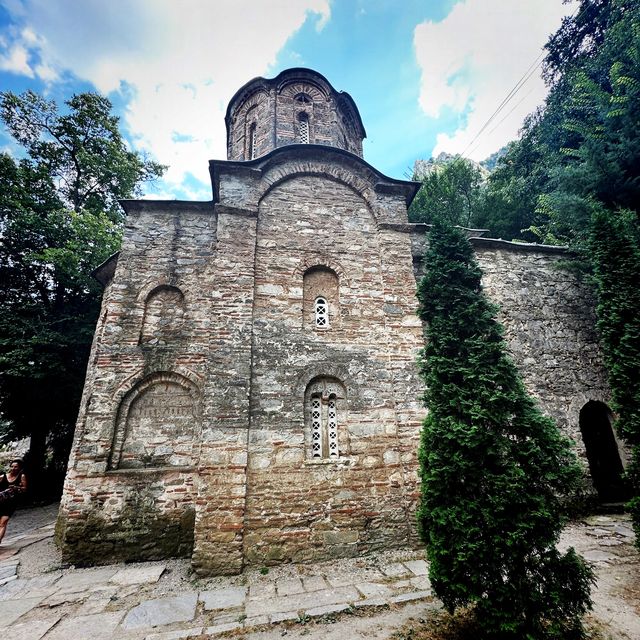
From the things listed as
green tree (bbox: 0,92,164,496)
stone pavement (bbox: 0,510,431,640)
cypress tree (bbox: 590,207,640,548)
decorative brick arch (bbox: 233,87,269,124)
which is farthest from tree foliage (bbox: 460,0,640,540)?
green tree (bbox: 0,92,164,496)

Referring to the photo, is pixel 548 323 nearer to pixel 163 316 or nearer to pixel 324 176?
pixel 324 176

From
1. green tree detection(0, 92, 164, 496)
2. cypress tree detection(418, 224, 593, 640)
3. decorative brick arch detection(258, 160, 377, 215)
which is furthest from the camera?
green tree detection(0, 92, 164, 496)

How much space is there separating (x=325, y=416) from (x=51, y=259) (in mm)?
10097

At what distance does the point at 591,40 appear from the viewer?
40.4ft

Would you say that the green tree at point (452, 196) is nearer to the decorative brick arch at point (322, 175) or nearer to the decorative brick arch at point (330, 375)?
the decorative brick arch at point (322, 175)

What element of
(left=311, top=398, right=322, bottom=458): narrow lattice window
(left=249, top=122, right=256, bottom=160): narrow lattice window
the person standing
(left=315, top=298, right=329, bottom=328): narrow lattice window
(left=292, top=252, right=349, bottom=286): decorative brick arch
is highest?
(left=249, top=122, right=256, bottom=160): narrow lattice window

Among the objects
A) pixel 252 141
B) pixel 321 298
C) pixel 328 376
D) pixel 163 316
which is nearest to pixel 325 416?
pixel 328 376

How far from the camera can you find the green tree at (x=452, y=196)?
1517 cm

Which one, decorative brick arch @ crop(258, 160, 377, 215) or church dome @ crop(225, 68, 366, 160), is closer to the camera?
decorative brick arch @ crop(258, 160, 377, 215)

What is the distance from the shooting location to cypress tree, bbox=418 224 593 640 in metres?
2.99

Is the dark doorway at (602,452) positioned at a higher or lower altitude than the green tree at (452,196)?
lower

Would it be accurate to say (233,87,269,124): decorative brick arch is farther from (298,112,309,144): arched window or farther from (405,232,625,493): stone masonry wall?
(405,232,625,493): stone masonry wall

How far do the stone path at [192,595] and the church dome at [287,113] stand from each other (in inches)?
393

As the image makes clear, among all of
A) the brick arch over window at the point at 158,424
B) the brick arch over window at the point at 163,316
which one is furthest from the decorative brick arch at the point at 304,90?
the brick arch over window at the point at 158,424
